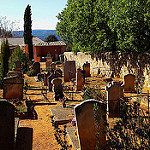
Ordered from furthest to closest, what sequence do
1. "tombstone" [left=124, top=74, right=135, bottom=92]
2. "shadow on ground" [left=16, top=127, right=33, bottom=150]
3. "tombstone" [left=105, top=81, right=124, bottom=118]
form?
"tombstone" [left=124, top=74, right=135, bottom=92] → "tombstone" [left=105, top=81, right=124, bottom=118] → "shadow on ground" [left=16, top=127, right=33, bottom=150]

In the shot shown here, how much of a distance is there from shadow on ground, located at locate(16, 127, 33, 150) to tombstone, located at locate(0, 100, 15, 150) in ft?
2.11

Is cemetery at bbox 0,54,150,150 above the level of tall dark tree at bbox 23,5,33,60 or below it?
below

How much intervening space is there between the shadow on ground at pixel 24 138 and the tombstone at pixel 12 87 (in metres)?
3.55

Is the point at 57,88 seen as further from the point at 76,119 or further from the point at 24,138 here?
the point at 76,119

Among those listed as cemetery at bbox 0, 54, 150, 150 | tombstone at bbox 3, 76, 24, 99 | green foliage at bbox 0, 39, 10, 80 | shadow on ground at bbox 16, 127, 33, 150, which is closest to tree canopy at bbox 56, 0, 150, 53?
cemetery at bbox 0, 54, 150, 150

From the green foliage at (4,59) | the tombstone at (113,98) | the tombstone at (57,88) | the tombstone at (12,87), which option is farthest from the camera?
the green foliage at (4,59)

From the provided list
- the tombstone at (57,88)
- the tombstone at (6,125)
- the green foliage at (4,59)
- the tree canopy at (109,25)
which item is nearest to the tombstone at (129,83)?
the tree canopy at (109,25)

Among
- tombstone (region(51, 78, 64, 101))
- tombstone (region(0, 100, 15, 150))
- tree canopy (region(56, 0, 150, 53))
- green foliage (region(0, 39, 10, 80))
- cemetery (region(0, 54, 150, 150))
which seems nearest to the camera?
cemetery (region(0, 54, 150, 150))

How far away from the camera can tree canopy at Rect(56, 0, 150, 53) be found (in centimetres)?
1373

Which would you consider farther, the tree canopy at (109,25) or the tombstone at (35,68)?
the tombstone at (35,68)

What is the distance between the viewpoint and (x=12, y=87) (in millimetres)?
10750

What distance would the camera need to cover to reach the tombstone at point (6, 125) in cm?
542

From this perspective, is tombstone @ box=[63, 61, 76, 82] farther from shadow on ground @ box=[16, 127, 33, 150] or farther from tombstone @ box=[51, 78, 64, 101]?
shadow on ground @ box=[16, 127, 33, 150]

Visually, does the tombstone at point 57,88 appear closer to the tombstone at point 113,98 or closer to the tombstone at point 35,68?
the tombstone at point 113,98
